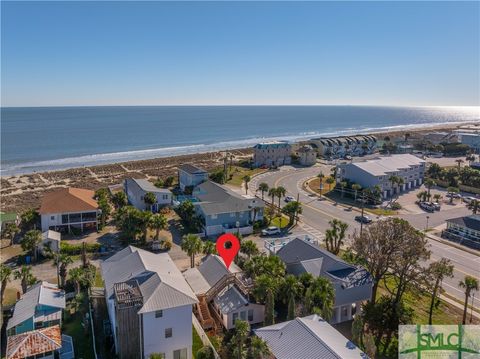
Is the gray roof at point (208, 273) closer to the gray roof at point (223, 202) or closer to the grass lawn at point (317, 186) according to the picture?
the gray roof at point (223, 202)

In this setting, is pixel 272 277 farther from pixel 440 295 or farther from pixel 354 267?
pixel 440 295

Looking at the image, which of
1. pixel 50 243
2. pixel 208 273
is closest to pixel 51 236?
pixel 50 243

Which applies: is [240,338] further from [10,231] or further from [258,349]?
[10,231]

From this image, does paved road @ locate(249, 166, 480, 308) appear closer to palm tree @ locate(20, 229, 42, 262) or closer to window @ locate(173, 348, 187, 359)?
window @ locate(173, 348, 187, 359)

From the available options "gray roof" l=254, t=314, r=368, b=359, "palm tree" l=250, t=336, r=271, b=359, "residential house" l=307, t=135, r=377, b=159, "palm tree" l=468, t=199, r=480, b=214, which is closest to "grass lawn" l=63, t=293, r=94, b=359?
"palm tree" l=250, t=336, r=271, b=359

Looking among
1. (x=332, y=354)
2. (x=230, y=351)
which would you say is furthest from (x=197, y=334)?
(x=332, y=354)
